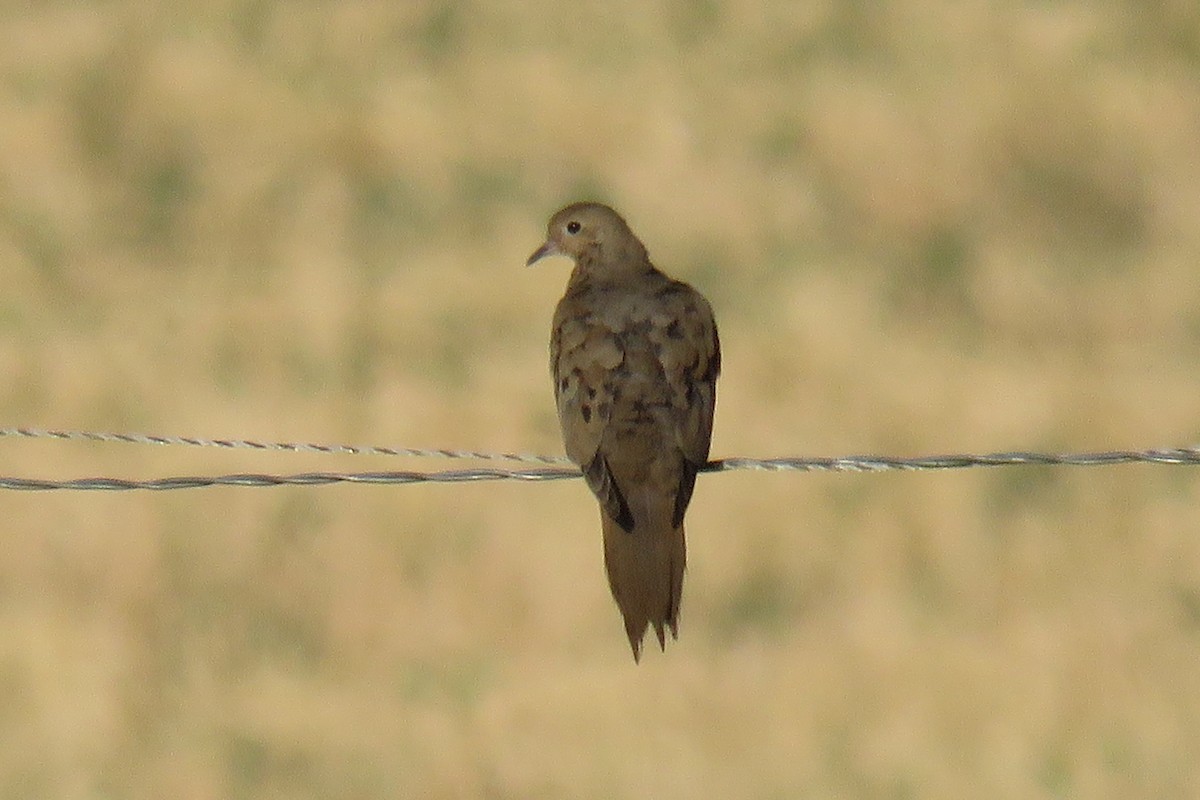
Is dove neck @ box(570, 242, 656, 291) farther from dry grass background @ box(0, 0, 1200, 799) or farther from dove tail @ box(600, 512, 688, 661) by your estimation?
dry grass background @ box(0, 0, 1200, 799)

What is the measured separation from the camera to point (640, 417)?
7691mm

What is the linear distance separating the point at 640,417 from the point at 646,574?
523mm

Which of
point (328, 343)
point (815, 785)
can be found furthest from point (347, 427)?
point (815, 785)

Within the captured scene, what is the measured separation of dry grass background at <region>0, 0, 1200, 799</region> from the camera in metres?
13.9

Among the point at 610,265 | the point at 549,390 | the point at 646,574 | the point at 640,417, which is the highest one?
the point at 549,390

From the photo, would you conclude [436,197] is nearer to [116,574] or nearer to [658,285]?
[116,574]

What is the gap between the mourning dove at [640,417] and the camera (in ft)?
24.2

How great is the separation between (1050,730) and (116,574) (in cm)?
490

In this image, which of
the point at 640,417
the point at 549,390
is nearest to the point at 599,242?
the point at 640,417

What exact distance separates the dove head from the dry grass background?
4.45 m

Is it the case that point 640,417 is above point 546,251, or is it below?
below

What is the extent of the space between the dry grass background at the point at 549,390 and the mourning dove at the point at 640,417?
534cm

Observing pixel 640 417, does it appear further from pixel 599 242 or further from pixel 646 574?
pixel 599 242

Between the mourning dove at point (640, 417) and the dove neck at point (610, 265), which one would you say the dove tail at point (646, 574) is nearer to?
the mourning dove at point (640, 417)
